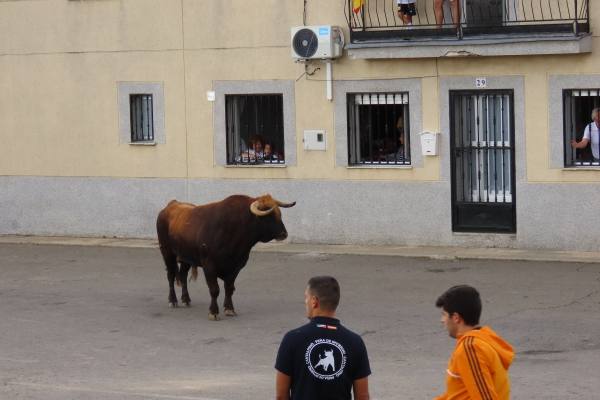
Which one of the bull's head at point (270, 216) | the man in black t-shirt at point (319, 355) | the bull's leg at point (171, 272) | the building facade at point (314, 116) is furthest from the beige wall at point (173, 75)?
the man in black t-shirt at point (319, 355)

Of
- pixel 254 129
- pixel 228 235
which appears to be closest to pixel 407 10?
pixel 254 129

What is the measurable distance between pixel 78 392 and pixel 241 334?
3.09 meters

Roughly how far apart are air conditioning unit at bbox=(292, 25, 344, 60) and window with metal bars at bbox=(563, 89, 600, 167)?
12.6 feet

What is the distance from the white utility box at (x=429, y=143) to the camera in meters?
20.7

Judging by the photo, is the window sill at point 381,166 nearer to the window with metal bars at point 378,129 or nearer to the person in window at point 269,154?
the window with metal bars at point 378,129

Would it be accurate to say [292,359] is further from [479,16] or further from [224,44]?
[224,44]

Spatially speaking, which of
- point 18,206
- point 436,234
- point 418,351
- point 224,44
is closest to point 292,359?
point 418,351

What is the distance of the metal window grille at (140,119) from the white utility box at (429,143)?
210 inches

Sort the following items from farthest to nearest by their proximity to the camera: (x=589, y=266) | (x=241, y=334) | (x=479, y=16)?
1. (x=479, y=16)
2. (x=589, y=266)
3. (x=241, y=334)

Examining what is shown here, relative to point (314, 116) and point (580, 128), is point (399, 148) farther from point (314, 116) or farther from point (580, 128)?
point (580, 128)

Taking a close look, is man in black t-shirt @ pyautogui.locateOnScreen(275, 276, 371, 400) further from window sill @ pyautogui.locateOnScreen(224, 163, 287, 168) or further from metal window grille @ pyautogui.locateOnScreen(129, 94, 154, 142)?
metal window grille @ pyautogui.locateOnScreen(129, 94, 154, 142)

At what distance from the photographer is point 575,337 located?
45.1 ft

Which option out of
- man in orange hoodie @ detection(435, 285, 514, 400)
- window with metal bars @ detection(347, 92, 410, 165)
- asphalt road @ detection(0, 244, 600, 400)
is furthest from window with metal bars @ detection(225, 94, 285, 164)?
man in orange hoodie @ detection(435, 285, 514, 400)

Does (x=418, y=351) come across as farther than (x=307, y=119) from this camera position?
No
